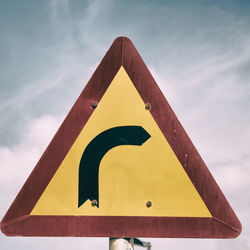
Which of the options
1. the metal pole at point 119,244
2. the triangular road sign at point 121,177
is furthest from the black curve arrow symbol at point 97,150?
the metal pole at point 119,244

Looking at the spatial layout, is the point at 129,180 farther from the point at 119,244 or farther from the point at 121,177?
the point at 119,244

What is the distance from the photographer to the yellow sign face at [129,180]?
1.45 meters

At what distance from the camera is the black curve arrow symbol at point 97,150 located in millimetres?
1479

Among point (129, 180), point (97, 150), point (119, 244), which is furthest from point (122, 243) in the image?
point (97, 150)

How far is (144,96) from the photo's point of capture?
1.59 metres

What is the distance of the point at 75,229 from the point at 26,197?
27 cm

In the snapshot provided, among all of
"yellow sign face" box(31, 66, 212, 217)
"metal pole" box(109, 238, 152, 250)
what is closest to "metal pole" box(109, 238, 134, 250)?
"metal pole" box(109, 238, 152, 250)

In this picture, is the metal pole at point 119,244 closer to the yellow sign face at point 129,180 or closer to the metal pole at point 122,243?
the metal pole at point 122,243

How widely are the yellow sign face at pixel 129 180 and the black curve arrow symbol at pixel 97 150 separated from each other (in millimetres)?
17

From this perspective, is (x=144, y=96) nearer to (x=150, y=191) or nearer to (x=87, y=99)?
(x=87, y=99)

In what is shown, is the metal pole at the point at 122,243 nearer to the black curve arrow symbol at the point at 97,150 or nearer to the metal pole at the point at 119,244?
the metal pole at the point at 119,244

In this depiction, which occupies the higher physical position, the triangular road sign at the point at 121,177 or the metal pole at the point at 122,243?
the triangular road sign at the point at 121,177

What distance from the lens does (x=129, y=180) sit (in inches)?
58.2

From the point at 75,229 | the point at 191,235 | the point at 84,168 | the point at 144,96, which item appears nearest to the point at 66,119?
the point at 84,168
